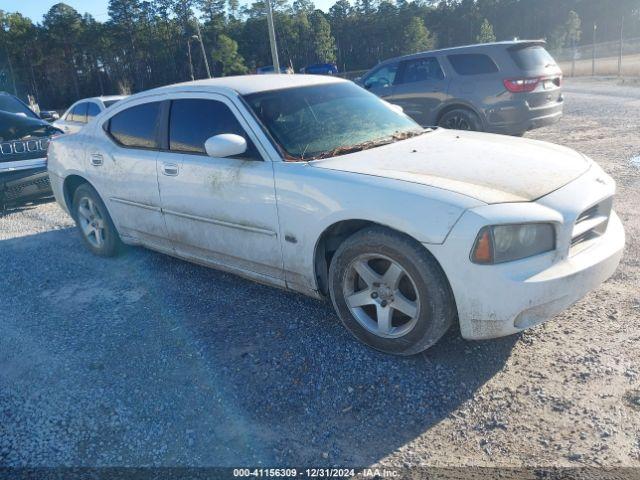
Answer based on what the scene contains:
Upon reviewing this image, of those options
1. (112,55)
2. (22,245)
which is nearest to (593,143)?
(22,245)

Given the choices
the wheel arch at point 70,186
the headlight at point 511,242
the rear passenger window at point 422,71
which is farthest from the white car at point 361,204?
the rear passenger window at point 422,71

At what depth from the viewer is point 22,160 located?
25.0 ft

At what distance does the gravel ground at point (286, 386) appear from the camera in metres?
2.51

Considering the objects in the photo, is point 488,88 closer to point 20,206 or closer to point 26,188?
point 26,188

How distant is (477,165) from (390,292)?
96cm

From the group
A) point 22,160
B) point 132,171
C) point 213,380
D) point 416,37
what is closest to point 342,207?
point 213,380

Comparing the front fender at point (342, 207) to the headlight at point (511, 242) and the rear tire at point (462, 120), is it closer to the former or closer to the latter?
the headlight at point (511, 242)

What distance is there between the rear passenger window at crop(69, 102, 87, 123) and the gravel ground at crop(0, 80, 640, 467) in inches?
318

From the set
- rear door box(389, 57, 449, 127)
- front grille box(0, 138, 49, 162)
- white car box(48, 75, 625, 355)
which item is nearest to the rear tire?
rear door box(389, 57, 449, 127)

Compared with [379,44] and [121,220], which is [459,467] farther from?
[379,44]

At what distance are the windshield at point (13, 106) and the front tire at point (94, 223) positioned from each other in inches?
180

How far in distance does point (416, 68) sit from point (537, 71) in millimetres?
2213

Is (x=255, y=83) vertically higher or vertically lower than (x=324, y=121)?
higher

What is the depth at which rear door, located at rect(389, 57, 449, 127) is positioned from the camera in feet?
31.6
